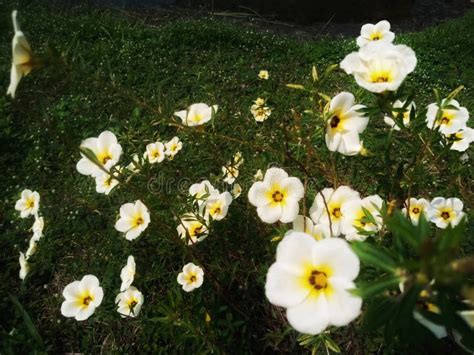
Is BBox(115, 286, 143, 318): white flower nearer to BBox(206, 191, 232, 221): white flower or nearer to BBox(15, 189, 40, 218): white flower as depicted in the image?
BBox(206, 191, 232, 221): white flower

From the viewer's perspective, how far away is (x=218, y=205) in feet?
5.94

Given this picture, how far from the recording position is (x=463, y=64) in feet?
15.3

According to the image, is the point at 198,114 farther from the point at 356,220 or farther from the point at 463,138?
Result: the point at 463,138

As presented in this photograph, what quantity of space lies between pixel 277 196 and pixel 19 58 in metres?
0.83

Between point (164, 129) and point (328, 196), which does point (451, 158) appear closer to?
point (328, 196)

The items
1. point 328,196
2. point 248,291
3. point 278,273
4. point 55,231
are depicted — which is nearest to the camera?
point 278,273

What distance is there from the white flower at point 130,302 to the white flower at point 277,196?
709 mm

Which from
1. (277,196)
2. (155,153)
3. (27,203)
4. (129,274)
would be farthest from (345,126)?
(27,203)

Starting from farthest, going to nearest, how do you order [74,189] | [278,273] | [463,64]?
[463,64]
[74,189]
[278,273]

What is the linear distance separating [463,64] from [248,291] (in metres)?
4.13

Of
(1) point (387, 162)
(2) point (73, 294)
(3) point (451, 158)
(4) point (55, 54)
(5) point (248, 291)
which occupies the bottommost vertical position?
(5) point (248, 291)

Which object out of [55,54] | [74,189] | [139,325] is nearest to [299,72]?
[74,189]

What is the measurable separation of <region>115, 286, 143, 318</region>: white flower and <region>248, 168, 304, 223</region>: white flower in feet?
2.33

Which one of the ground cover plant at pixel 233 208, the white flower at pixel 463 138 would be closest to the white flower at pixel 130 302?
the ground cover plant at pixel 233 208
